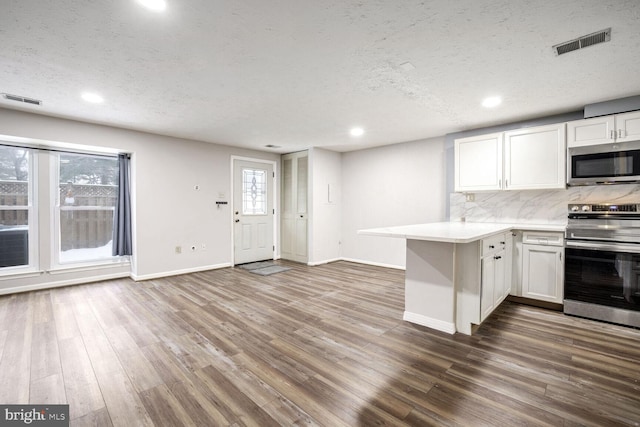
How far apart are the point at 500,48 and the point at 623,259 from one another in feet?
8.01

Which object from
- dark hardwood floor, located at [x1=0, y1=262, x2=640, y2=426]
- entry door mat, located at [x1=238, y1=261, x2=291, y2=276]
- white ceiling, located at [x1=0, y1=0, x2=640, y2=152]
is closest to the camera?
dark hardwood floor, located at [x1=0, y1=262, x2=640, y2=426]

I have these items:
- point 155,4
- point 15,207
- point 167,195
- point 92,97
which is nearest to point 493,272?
point 155,4

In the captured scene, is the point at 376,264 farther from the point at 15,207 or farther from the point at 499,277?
the point at 15,207

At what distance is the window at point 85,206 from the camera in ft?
14.3

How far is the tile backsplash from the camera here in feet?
11.1

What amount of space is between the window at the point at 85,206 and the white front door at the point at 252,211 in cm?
204

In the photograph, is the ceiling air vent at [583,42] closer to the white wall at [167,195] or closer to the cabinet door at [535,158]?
the cabinet door at [535,158]

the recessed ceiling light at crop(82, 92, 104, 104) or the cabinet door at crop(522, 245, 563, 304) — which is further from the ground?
the recessed ceiling light at crop(82, 92, 104, 104)

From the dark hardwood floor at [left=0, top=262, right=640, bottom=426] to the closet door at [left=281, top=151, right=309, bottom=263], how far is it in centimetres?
257

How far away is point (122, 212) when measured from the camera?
4.63 meters

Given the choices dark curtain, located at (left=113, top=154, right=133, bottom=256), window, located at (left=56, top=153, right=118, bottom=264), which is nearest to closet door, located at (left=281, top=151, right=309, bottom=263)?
dark curtain, located at (left=113, top=154, right=133, bottom=256)

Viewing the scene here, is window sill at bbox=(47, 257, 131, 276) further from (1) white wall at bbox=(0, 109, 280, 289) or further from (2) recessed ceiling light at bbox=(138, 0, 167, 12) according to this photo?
(2) recessed ceiling light at bbox=(138, 0, 167, 12)

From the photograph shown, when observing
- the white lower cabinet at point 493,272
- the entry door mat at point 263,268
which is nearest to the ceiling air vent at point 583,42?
the white lower cabinet at point 493,272

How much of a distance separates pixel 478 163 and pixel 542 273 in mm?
1609
